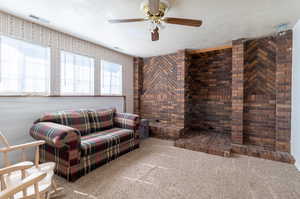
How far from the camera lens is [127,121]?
3043 mm

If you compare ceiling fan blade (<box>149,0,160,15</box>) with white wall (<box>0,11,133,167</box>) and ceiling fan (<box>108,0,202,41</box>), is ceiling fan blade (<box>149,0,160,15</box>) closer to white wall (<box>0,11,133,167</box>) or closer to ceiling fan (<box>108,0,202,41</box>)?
ceiling fan (<box>108,0,202,41</box>)

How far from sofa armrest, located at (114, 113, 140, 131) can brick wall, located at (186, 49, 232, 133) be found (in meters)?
1.70

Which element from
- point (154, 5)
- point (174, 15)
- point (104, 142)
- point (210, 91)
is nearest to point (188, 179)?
point (104, 142)

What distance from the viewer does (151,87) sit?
453 cm

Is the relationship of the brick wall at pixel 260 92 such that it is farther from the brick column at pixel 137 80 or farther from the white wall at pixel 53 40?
the white wall at pixel 53 40

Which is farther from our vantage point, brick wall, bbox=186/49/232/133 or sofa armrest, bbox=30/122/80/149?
brick wall, bbox=186/49/232/133

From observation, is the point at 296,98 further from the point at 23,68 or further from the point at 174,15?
the point at 23,68

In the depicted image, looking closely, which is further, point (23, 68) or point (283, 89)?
point (283, 89)

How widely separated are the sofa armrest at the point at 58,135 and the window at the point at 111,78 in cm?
180

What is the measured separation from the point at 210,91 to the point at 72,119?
361 centimetres

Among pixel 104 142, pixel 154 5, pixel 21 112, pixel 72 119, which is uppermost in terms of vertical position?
pixel 154 5

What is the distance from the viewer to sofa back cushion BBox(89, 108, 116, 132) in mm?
2848

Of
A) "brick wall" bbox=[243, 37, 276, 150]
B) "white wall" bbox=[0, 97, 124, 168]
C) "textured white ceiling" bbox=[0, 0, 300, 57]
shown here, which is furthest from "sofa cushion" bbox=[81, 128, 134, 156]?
"brick wall" bbox=[243, 37, 276, 150]

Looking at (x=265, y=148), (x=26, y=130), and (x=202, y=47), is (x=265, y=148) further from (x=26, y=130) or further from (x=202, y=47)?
(x=26, y=130)
